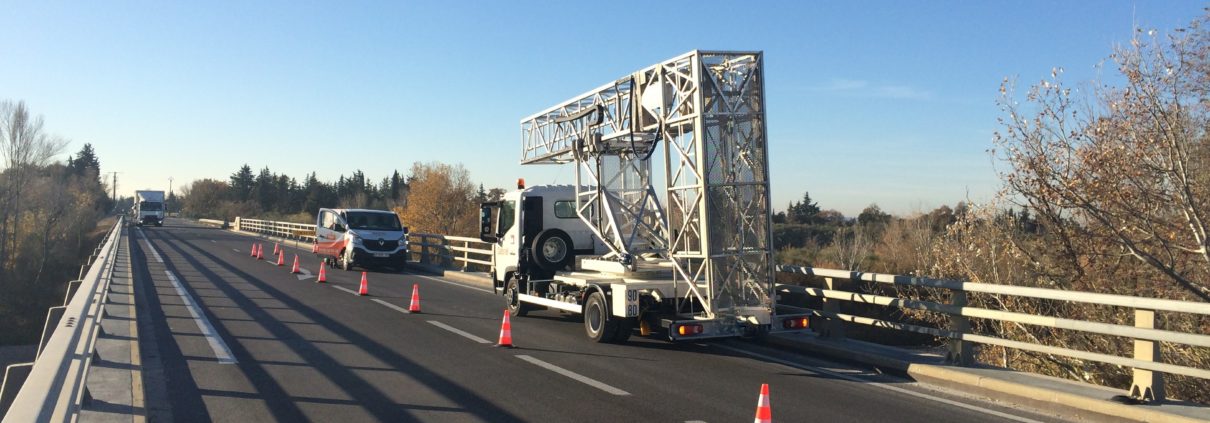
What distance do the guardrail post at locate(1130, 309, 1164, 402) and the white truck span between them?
3806 millimetres

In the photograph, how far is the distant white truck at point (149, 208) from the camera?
71.1m

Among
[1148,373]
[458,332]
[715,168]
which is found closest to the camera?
[1148,373]

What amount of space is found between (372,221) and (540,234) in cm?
1542

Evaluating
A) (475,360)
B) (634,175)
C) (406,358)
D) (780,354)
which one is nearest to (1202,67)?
(780,354)

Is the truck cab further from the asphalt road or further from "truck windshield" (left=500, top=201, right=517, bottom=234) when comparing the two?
the asphalt road

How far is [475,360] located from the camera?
998 centimetres

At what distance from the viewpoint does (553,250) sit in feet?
45.8

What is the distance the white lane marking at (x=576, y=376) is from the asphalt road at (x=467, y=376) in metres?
0.02

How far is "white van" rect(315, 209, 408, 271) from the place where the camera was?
86.8 ft

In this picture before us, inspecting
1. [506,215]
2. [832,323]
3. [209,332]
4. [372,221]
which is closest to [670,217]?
[832,323]

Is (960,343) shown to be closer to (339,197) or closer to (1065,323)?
(1065,323)

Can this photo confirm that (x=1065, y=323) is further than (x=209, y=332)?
No

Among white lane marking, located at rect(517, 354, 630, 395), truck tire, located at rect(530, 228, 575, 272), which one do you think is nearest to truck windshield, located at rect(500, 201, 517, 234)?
truck tire, located at rect(530, 228, 575, 272)

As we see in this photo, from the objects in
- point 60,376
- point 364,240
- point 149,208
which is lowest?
point 60,376
